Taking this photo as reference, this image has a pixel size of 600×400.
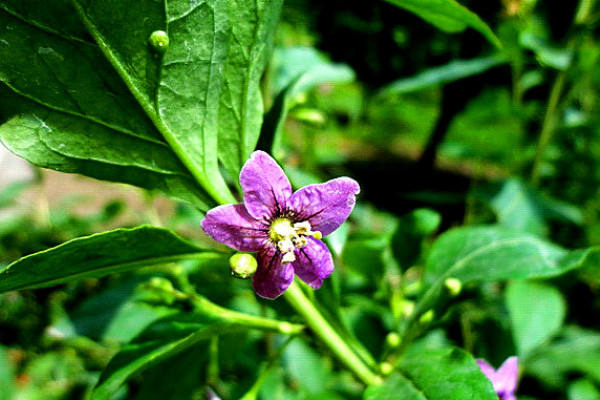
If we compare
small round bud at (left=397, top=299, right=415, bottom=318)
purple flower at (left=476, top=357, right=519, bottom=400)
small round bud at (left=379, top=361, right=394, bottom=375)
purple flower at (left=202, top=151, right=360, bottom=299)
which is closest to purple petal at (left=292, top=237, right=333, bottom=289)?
purple flower at (left=202, top=151, right=360, bottom=299)

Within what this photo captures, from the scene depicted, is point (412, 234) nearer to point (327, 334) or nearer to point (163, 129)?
point (327, 334)

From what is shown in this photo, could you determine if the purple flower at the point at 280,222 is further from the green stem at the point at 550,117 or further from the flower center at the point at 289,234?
the green stem at the point at 550,117

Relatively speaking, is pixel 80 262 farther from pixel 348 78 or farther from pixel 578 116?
pixel 578 116

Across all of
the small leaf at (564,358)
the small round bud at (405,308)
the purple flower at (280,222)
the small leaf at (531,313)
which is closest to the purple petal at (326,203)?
the purple flower at (280,222)

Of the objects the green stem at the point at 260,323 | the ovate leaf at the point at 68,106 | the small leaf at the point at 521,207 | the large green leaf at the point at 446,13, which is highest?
the large green leaf at the point at 446,13

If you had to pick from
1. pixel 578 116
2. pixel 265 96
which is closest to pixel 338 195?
pixel 265 96

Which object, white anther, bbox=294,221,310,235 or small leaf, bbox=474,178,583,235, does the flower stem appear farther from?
small leaf, bbox=474,178,583,235

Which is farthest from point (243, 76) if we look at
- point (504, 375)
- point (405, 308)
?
point (405, 308)
